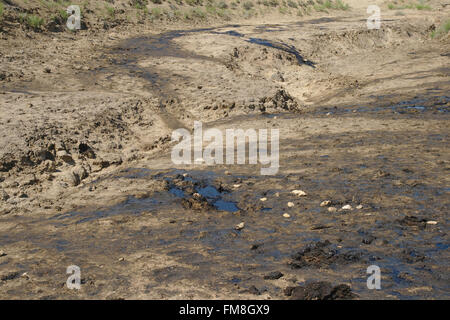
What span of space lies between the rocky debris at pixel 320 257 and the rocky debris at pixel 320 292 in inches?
14.6

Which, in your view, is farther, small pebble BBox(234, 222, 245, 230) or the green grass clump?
the green grass clump

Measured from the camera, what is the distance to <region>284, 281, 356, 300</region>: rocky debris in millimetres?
3027

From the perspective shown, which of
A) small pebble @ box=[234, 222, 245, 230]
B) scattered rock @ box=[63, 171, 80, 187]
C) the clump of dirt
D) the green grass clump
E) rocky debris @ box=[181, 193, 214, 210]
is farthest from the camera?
the green grass clump

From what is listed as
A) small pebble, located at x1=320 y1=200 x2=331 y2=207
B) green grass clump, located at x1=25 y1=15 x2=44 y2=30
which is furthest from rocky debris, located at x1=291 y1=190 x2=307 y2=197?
green grass clump, located at x1=25 y1=15 x2=44 y2=30

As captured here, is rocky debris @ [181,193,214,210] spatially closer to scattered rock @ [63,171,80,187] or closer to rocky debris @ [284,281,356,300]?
scattered rock @ [63,171,80,187]

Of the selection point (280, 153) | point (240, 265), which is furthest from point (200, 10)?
point (240, 265)

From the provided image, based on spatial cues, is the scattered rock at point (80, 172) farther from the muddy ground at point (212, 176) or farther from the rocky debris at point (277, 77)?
the rocky debris at point (277, 77)

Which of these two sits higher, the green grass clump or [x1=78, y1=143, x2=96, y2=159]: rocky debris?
the green grass clump

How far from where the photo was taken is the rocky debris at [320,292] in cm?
303

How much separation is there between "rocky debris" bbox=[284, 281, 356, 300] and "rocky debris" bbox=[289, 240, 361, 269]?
0.37 metres

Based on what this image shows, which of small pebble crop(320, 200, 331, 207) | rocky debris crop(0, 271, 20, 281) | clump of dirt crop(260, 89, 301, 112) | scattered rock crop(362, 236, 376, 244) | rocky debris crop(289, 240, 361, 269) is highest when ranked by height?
clump of dirt crop(260, 89, 301, 112)

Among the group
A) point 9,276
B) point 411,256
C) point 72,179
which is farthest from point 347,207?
point 72,179

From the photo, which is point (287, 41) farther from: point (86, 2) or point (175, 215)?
point (175, 215)

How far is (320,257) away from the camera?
12.0ft
